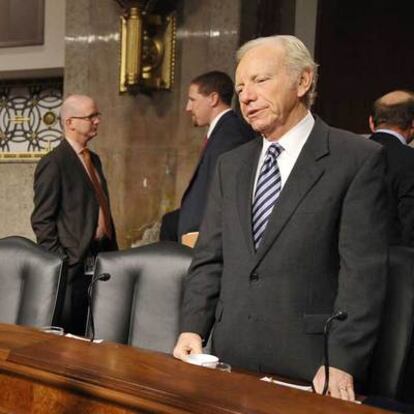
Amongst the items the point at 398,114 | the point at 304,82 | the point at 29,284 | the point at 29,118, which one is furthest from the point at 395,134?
the point at 29,118

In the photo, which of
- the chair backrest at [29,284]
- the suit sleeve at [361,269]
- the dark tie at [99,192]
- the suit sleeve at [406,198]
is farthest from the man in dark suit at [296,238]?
the dark tie at [99,192]

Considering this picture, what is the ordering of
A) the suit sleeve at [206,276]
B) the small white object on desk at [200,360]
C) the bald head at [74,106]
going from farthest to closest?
the bald head at [74,106]
the suit sleeve at [206,276]
the small white object on desk at [200,360]

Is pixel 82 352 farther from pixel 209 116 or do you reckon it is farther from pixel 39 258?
pixel 209 116

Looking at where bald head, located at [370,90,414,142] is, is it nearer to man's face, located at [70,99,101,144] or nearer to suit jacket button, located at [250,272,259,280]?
man's face, located at [70,99,101,144]

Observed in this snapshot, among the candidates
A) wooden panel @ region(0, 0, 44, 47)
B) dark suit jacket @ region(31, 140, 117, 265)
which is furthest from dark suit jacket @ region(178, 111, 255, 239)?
wooden panel @ region(0, 0, 44, 47)

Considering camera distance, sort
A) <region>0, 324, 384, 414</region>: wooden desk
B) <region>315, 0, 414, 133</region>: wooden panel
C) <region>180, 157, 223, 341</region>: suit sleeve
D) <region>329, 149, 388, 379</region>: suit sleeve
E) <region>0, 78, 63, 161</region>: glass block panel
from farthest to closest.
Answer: <region>0, 78, 63, 161</region>: glass block panel < <region>315, 0, 414, 133</region>: wooden panel < <region>180, 157, 223, 341</region>: suit sleeve < <region>329, 149, 388, 379</region>: suit sleeve < <region>0, 324, 384, 414</region>: wooden desk

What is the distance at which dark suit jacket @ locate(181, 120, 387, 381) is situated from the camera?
1.71m

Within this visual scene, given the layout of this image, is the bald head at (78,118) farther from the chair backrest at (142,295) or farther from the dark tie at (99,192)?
the chair backrest at (142,295)

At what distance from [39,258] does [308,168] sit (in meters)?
0.98

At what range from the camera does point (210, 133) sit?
124 inches

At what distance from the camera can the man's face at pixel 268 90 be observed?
1.85m

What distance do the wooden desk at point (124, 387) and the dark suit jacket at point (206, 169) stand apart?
146 centimetres

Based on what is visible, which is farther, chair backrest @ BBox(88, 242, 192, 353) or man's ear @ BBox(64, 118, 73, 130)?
man's ear @ BBox(64, 118, 73, 130)

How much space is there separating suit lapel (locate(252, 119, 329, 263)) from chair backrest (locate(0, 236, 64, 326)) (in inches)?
30.4
